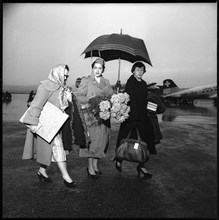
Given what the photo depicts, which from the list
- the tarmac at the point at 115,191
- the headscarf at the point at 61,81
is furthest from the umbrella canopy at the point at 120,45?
the tarmac at the point at 115,191

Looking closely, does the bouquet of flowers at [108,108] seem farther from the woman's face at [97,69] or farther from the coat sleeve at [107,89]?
the woman's face at [97,69]

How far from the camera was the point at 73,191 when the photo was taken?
300cm

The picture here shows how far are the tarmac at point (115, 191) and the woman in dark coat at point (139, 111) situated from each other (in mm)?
412

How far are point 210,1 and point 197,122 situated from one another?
5.83 meters

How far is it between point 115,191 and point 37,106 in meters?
1.37

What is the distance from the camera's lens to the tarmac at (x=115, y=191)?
259 cm

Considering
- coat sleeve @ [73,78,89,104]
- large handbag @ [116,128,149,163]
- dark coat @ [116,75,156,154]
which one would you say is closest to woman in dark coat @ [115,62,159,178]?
dark coat @ [116,75,156,154]

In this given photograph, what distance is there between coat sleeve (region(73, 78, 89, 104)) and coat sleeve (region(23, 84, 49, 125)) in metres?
0.50

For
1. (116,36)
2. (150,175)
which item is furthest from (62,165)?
(116,36)

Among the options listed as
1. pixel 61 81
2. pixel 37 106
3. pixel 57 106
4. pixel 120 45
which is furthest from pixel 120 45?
pixel 37 106

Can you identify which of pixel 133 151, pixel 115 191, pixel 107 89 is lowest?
pixel 115 191

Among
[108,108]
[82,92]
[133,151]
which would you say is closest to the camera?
[108,108]

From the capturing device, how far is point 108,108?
306 centimetres

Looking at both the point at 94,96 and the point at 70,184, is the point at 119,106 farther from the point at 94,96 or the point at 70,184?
the point at 70,184
